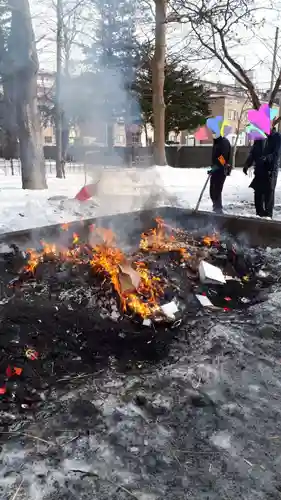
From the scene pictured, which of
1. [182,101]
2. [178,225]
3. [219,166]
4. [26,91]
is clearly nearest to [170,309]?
[178,225]

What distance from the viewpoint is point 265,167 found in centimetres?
816

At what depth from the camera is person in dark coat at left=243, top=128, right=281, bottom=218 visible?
800 centimetres

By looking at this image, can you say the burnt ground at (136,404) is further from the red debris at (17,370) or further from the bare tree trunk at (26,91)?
the bare tree trunk at (26,91)

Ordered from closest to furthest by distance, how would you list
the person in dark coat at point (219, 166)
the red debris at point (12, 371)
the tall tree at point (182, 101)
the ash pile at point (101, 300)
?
the red debris at point (12, 371)
the ash pile at point (101, 300)
the person in dark coat at point (219, 166)
the tall tree at point (182, 101)

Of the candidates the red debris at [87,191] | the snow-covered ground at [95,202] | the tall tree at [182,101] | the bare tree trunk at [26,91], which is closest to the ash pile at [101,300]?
the red debris at [87,191]

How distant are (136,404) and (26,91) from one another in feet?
31.6

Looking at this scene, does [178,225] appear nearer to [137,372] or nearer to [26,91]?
[137,372]

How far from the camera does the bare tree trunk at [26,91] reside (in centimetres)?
929

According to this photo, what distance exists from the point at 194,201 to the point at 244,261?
5546 mm

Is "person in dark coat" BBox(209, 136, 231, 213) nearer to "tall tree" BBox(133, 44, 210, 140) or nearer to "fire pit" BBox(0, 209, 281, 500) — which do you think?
"fire pit" BBox(0, 209, 281, 500)

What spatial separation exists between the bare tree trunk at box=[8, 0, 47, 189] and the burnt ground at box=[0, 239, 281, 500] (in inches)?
287

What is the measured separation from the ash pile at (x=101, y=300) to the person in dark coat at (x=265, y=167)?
2709 millimetres

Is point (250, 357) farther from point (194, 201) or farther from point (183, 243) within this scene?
point (194, 201)

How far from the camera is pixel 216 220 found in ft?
24.4
